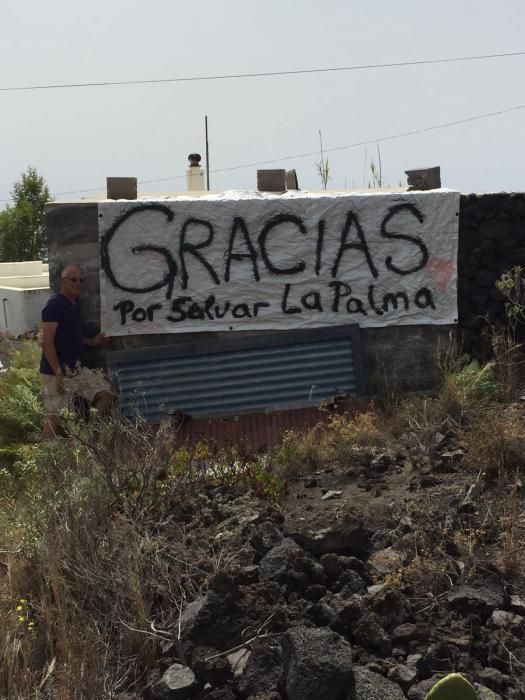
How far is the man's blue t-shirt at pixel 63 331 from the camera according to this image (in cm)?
843

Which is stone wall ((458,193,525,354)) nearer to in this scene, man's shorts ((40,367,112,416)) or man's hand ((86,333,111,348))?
man's hand ((86,333,111,348))

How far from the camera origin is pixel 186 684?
3.97m

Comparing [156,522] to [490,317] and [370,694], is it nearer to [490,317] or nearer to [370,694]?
[370,694]

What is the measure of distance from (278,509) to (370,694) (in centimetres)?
188

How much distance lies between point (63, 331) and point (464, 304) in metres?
3.83

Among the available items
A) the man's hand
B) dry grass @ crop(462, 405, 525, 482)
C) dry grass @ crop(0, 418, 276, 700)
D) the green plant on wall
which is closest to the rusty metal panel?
the man's hand

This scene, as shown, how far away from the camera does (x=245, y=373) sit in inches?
352

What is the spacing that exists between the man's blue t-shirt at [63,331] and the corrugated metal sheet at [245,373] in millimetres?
450

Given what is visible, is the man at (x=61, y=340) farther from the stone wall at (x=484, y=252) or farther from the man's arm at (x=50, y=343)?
the stone wall at (x=484, y=252)

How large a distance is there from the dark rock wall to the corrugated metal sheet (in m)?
0.18

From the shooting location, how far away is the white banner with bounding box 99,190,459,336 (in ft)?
29.1

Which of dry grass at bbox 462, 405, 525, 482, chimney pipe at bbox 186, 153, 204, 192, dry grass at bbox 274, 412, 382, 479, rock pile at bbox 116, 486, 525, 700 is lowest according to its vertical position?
rock pile at bbox 116, 486, 525, 700

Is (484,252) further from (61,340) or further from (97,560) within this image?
(97,560)

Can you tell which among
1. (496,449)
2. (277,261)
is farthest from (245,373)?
(496,449)
